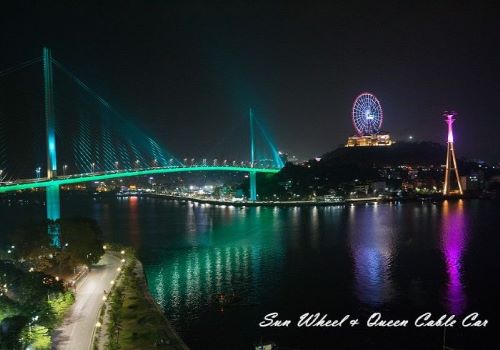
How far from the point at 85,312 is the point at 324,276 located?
4087 mm

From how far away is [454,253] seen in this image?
33.3ft

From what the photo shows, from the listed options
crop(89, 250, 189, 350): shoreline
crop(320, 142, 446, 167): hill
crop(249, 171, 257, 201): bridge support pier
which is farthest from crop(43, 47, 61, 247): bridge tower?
crop(320, 142, 446, 167): hill

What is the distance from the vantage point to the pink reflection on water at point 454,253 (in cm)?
694

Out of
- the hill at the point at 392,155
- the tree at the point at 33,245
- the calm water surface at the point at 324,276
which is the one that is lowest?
the calm water surface at the point at 324,276

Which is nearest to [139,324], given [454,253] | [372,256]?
[372,256]

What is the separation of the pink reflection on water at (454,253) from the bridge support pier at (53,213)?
20.5 feet

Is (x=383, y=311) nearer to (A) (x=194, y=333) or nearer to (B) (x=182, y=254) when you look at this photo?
(A) (x=194, y=333)

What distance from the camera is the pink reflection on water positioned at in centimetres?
694

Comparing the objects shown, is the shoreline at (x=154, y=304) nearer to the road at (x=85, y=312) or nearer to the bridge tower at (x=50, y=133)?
the road at (x=85, y=312)

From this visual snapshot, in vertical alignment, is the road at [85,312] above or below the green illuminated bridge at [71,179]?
below

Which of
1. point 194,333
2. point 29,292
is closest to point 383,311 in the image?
point 194,333

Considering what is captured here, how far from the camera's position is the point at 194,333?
5684mm

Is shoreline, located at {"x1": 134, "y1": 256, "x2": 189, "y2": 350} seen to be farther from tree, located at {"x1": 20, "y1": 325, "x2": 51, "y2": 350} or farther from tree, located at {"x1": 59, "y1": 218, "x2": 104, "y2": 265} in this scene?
tree, located at {"x1": 20, "y1": 325, "x2": 51, "y2": 350}

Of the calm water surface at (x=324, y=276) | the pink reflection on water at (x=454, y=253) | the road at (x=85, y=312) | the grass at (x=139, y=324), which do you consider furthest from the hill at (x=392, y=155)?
the grass at (x=139, y=324)
